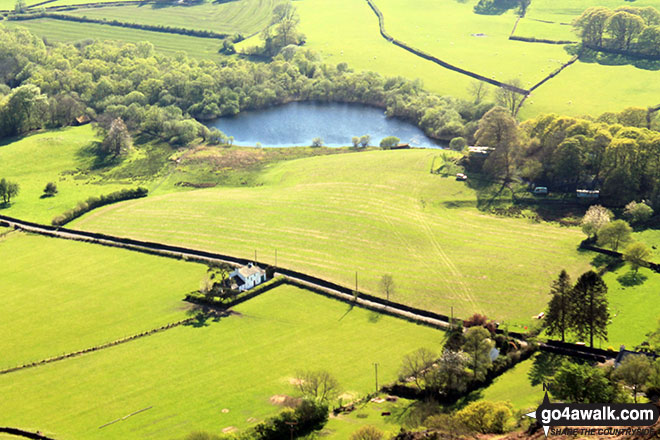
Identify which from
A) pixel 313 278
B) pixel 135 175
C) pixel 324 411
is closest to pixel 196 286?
pixel 313 278

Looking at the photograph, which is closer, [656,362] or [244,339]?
[656,362]

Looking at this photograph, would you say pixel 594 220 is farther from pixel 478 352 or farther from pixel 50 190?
pixel 50 190

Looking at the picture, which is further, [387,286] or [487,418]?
[387,286]

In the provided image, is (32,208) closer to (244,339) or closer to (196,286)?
(196,286)

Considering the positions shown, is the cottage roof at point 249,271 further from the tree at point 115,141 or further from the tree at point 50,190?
the tree at point 115,141

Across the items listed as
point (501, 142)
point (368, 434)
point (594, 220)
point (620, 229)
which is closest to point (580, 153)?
point (501, 142)
